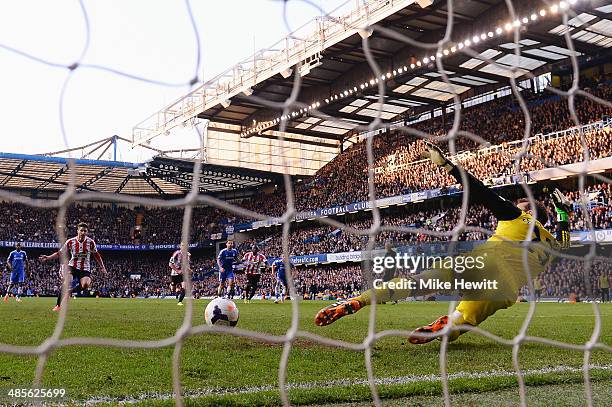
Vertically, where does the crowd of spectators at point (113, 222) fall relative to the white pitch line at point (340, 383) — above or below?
above

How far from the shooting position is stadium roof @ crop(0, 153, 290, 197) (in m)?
26.1


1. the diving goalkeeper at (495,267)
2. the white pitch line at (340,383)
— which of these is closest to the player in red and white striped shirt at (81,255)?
the diving goalkeeper at (495,267)

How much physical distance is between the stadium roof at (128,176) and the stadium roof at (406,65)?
240 cm

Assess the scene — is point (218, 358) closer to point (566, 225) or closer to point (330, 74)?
point (566, 225)

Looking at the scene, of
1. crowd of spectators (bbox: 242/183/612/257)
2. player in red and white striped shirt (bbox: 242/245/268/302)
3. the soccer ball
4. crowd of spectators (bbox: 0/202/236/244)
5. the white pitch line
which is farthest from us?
crowd of spectators (bbox: 0/202/236/244)

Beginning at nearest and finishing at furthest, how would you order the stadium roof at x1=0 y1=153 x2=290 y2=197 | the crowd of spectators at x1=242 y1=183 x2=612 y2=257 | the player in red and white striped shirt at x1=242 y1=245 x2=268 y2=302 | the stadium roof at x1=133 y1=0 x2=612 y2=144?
1. the player in red and white striped shirt at x1=242 y1=245 x2=268 y2=302
2. the crowd of spectators at x1=242 y1=183 x2=612 y2=257
3. the stadium roof at x1=133 y1=0 x2=612 y2=144
4. the stadium roof at x1=0 y1=153 x2=290 y2=197

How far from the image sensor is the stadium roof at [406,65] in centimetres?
2003

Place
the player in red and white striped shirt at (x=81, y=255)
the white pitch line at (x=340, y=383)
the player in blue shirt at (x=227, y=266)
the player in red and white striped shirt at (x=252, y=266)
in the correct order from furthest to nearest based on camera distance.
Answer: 1. the player in red and white striped shirt at (x=252, y=266)
2. the player in blue shirt at (x=227, y=266)
3. the player in red and white striped shirt at (x=81, y=255)
4. the white pitch line at (x=340, y=383)

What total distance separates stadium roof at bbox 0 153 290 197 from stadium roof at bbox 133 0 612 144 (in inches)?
94.3

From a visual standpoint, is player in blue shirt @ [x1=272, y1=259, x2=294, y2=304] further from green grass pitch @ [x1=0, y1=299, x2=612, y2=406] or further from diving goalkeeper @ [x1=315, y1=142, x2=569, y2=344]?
diving goalkeeper @ [x1=315, y1=142, x2=569, y2=344]

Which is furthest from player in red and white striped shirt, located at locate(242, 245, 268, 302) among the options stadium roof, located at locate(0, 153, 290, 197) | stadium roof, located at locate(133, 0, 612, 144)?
stadium roof, located at locate(0, 153, 290, 197)

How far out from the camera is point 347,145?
35188 millimetres

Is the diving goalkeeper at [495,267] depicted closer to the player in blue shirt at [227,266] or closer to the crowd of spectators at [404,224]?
the player in blue shirt at [227,266]

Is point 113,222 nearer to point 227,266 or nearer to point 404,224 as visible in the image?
point 404,224
